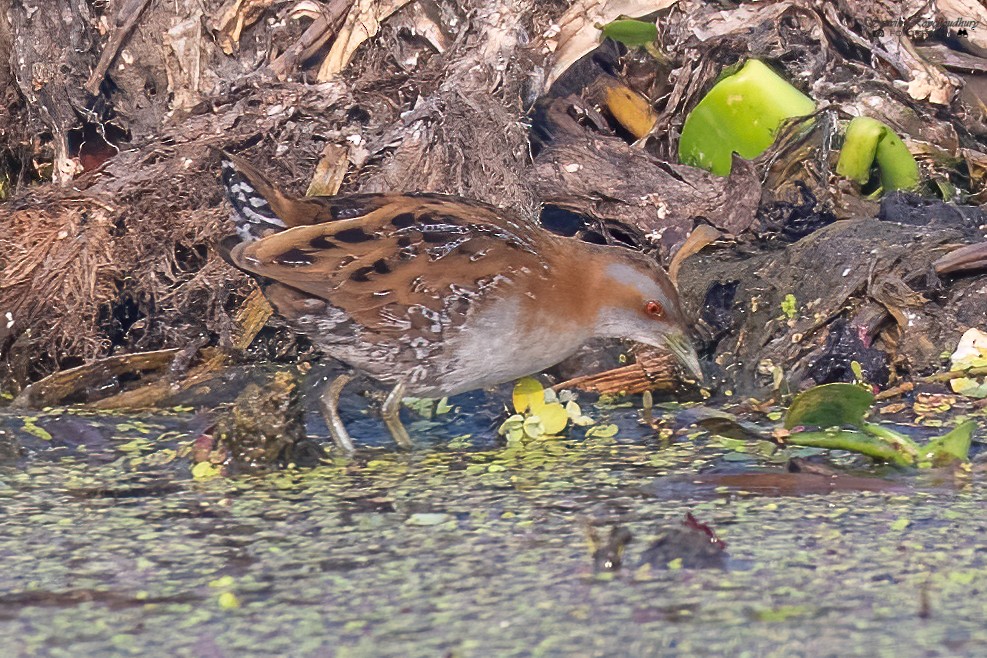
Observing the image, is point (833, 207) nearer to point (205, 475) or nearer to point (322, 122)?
point (322, 122)

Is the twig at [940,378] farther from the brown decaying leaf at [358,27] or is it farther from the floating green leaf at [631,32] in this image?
the brown decaying leaf at [358,27]

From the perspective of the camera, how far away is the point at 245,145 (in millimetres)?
6543

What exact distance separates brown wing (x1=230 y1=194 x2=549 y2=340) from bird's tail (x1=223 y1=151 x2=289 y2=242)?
150mm

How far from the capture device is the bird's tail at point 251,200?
5.24 m

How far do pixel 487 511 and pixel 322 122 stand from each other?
295 cm

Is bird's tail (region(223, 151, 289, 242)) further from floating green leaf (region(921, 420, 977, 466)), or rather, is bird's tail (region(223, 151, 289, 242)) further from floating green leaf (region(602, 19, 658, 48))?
floating green leaf (region(921, 420, 977, 466))

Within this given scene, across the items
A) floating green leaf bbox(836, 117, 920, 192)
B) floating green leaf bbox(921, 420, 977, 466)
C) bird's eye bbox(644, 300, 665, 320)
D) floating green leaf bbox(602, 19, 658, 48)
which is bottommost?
floating green leaf bbox(921, 420, 977, 466)

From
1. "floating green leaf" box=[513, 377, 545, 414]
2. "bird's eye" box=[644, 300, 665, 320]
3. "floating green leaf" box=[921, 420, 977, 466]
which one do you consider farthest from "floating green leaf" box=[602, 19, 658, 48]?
"floating green leaf" box=[921, 420, 977, 466]

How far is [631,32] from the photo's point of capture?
691 centimetres

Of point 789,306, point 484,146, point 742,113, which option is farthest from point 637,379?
point 742,113

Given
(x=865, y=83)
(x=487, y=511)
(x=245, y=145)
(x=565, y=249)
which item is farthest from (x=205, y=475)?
(x=865, y=83)

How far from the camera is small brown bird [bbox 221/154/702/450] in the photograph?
505 centimetres

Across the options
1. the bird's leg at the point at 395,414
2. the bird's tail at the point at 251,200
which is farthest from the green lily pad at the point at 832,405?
the bird's tail at the point at 251,200

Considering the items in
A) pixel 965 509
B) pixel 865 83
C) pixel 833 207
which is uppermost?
pixel 865 83
